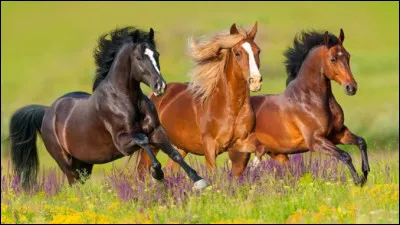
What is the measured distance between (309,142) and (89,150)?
2576mm

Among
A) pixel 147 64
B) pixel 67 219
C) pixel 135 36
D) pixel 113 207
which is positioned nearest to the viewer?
pixel 67 219

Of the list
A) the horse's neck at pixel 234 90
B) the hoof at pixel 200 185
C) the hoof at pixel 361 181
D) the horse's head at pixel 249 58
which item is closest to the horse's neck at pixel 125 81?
the horse's head at pixel 249 58

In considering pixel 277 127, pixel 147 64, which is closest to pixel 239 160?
pixel 277 127

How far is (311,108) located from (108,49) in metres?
2.55

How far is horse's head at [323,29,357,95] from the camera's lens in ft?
37.7

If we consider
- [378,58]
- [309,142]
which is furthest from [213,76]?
[378,58]

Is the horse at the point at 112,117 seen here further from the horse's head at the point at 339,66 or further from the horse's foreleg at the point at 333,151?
the horse's head at the point at 339,66

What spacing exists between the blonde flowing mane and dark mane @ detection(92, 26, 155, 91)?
1.29 metres

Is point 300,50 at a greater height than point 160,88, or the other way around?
point 160,88

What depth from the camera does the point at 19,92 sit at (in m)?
36.1

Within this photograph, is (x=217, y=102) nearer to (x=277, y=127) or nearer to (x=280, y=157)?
(x=277, y=127)

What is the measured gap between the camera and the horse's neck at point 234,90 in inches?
462

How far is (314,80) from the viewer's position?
12008mm

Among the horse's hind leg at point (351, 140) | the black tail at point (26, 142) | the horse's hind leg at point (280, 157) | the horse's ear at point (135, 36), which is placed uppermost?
the horse's ear at point (135, 36)
